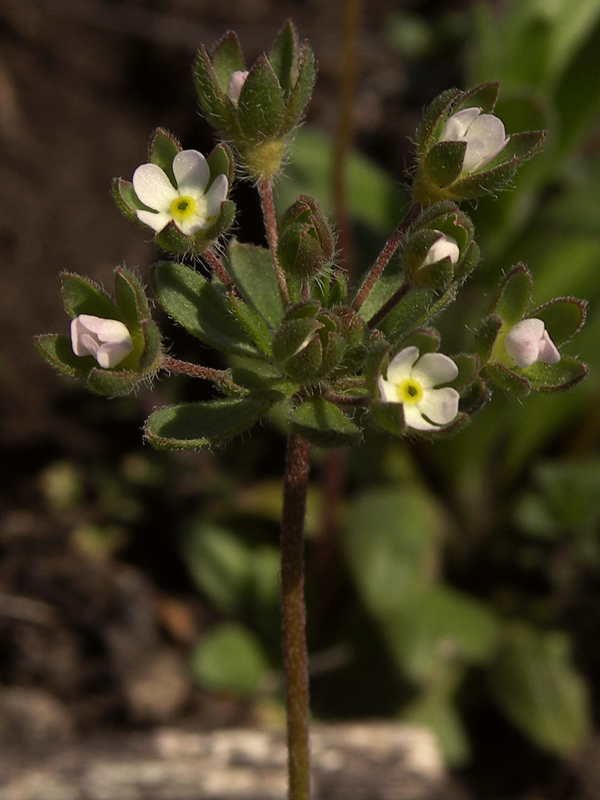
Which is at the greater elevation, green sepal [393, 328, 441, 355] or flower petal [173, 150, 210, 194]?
flower petal [173, 150, 210, 194]

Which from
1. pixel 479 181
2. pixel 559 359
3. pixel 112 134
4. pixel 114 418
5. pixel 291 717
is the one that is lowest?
pixel 291 717

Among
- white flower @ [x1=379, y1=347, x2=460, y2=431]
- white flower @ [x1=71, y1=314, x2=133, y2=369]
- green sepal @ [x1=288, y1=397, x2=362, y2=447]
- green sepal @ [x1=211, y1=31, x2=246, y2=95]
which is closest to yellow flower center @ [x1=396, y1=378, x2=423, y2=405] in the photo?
white flower @ [x1=379, y1=347, x2=460, y2=431]

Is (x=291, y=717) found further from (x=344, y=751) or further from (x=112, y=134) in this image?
(x=112, y=134)

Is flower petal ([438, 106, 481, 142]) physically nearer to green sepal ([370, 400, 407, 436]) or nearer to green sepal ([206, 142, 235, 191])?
green sepal ([206, 142, 235, 191])

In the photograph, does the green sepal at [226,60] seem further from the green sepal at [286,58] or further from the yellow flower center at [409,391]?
the yellow flower center at [409,391]

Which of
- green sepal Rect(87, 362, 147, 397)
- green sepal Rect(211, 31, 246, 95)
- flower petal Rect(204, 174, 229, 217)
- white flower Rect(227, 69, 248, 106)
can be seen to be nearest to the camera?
green sepal Rect(87, 362, 147, 397)

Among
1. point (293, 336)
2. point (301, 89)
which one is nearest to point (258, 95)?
point (301, 89)

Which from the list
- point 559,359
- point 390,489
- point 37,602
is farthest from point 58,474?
point 559,359
